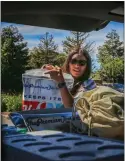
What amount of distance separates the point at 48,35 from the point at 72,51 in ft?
0.98

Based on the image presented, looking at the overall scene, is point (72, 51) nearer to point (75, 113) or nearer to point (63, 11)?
point (63, 11)

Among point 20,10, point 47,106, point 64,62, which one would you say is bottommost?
point 47,106

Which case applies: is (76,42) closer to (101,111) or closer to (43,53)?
(43,53)

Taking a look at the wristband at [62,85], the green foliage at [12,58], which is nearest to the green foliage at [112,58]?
the wristband at [62,85]

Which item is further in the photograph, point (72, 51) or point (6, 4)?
point (72, 51)

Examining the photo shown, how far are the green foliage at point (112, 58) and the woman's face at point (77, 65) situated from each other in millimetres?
183

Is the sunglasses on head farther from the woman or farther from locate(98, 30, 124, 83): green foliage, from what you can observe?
locate(98, 30, 124, 83): green foliage

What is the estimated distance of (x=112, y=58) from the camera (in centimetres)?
345

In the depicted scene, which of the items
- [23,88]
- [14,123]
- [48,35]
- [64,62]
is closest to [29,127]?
[14,123]

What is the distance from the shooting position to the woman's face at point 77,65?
3307mm

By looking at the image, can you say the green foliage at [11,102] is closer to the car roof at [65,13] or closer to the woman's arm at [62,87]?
the woman's arm at [62,87]

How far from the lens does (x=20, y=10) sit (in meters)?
3.20

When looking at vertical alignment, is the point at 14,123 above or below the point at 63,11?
below

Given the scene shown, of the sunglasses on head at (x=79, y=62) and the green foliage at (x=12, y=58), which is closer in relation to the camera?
the green foliage at (x=12, y=58)
